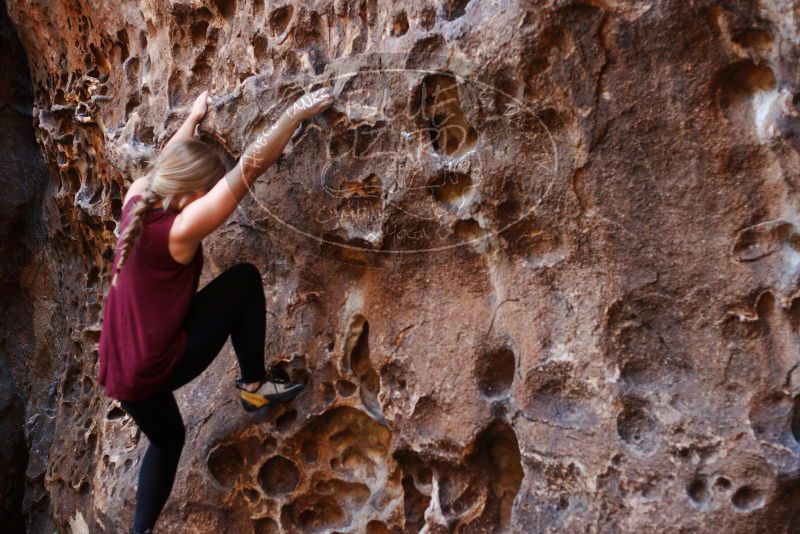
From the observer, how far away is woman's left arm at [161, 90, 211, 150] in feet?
7.66

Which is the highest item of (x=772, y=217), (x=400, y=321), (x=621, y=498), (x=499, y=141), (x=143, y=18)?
(x=143, y=18)

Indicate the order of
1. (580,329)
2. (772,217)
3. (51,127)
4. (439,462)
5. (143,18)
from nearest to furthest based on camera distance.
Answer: (772,217), (580,329), (439,462), (143,18), (51,127)

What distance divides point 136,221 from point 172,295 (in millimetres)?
215

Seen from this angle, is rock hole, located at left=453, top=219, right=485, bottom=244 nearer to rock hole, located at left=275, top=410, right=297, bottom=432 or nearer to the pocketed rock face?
the pocketed rock face

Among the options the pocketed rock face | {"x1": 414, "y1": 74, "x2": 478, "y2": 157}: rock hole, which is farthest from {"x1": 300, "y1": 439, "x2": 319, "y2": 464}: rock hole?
{"x1": 414, "y1": 74, "x2": 478, "y2": 157}: rock hole

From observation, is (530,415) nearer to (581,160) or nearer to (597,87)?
(581,160)

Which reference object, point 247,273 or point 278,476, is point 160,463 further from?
point 247,273

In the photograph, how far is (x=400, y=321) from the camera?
221 centimetres

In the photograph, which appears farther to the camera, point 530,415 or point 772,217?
point 530,415

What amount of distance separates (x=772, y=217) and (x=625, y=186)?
12.9 inches

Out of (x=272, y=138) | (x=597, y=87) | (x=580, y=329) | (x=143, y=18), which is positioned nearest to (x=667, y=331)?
(x=580, y=329)

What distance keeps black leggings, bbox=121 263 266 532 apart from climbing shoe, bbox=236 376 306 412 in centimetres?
4
